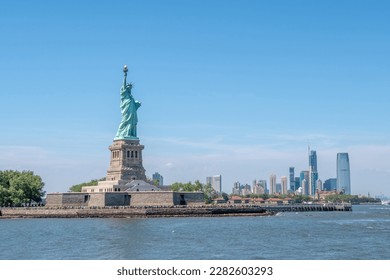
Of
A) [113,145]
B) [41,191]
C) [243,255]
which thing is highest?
[113,145]

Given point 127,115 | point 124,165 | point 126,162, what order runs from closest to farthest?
point 124,165
point 126,162
point 127,115

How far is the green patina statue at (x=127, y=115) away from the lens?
110m

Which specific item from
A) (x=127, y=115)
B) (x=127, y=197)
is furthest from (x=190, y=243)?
(x=127, y=115)

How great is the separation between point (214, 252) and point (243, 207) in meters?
61.9

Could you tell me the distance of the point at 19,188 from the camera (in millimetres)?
113750

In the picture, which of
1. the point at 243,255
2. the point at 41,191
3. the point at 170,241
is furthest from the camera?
the point at 41,191

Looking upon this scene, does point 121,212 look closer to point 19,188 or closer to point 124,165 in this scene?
point 124,165

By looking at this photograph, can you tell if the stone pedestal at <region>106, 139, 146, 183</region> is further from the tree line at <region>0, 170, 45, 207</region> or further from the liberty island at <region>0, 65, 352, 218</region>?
the tree line at <region>0, 170, 45, 207</region>

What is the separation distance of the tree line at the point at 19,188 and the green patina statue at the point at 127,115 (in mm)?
17771

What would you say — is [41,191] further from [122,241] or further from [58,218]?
[122,241]

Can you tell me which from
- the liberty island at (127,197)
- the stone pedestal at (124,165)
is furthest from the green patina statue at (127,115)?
the stone pedestal at (124,165)

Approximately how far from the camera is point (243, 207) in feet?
356

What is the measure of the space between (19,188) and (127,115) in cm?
2290
